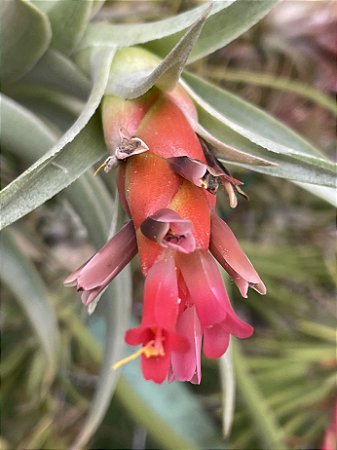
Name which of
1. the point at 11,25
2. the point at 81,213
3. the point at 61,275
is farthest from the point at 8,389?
the point at 11,25

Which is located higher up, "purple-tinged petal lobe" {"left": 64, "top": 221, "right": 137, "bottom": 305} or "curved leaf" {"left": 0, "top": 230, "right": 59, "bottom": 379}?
"purple-tinged petal lobe" {"left": 64, "top": 221, "right": 137, "bottom": 305}

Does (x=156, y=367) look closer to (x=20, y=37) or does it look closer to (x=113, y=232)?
(x=113, y=232)

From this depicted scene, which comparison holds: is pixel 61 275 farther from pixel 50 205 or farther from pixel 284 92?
pixel 284 92

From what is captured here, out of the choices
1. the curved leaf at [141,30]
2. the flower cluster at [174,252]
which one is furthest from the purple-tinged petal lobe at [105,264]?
the curved leaf at [141,30]

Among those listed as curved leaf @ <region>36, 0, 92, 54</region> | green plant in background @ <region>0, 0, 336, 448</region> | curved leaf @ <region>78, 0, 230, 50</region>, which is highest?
curved leaf @ <region>36, 0, 92, 54</region>

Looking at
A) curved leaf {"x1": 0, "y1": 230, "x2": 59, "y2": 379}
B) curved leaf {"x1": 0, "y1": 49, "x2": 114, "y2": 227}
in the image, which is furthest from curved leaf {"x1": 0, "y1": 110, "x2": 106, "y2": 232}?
curved leaf {"x1": 0, "y1": 230, "x2": 59, "y2": 379}

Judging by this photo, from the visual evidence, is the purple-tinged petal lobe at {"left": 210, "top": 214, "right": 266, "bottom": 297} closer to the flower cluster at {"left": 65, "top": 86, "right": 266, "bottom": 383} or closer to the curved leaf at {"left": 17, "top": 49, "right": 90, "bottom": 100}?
the flower cluster at {"left": 65, "top": 86, "right": 266, "bottom": 383}
